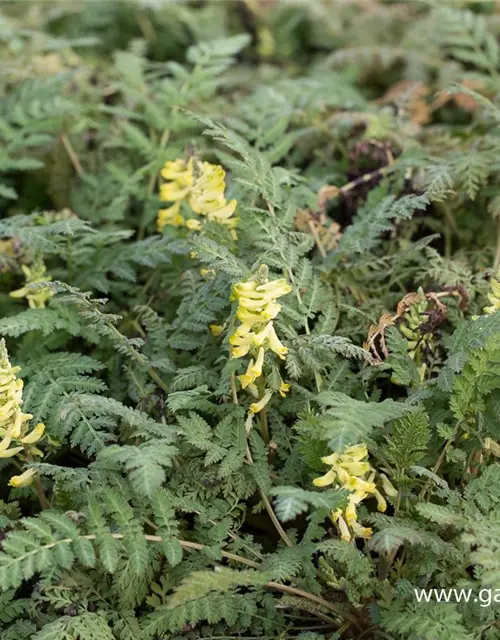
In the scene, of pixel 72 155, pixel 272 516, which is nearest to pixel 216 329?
pixel 272 516

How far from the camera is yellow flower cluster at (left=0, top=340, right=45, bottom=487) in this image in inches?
64.2

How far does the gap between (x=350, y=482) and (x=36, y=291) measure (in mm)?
1071

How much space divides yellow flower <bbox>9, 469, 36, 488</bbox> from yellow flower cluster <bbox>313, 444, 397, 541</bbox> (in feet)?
2.18

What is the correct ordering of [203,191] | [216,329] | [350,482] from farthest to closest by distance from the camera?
[203,191], [216,329], [350,482]

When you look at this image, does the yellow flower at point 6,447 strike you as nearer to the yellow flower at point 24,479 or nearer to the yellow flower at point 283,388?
the yellow flower at point 24,479

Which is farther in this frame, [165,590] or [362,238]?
[362,238]

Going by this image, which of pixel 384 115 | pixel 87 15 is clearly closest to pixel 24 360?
pixel 384 115

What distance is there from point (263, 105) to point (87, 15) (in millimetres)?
1522

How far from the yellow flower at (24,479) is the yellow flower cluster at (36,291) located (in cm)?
53

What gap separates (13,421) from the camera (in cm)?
170

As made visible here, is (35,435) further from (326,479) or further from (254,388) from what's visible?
(326,479)

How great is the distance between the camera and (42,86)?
9.02ft

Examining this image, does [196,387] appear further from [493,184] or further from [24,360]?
[493,184]

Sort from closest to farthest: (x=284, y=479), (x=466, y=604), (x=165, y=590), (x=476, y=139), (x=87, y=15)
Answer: (x=466, y=604), (x=165, y=590), (x=284, y=479), (x=476, y=139), (x=87, y=15)
